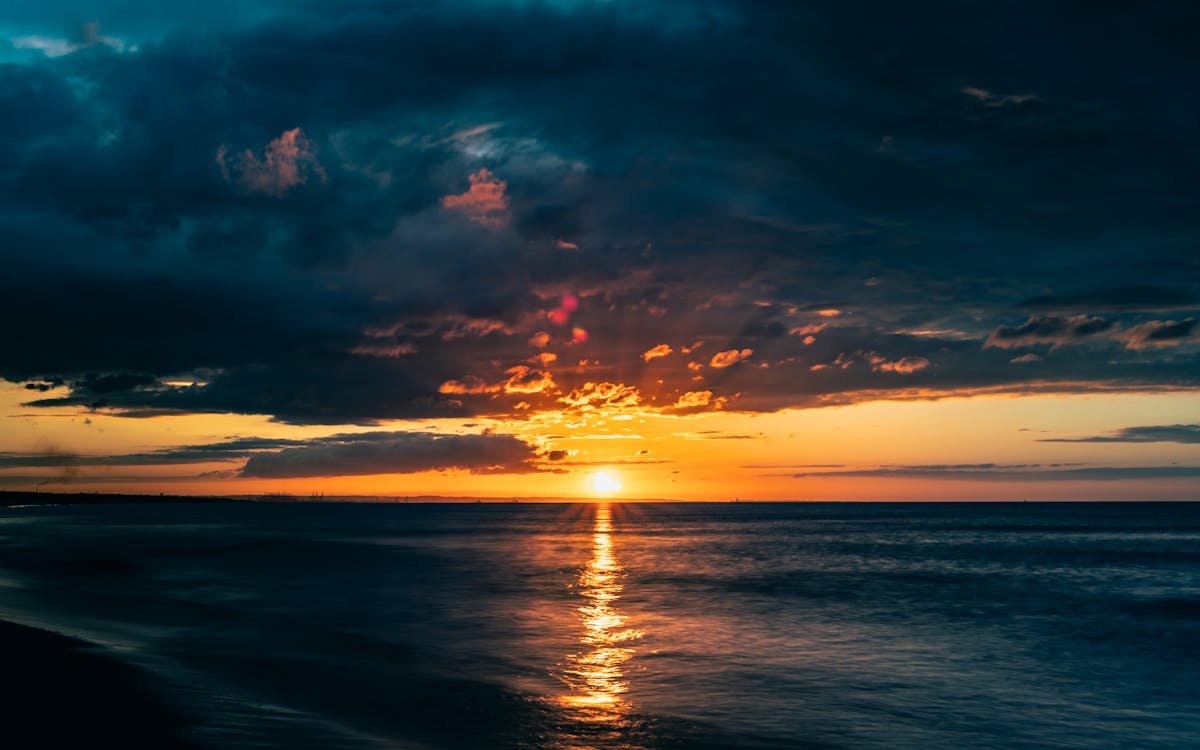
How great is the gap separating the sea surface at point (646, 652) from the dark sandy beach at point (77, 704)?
735mm

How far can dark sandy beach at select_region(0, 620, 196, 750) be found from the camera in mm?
15359

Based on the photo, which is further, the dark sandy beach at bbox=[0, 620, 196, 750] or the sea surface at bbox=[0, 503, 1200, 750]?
the sea surface at bbox=[0, 503, 1200, 750]

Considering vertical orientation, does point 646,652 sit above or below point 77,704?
below

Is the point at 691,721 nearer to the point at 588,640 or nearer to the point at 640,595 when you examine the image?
the point at 588,640

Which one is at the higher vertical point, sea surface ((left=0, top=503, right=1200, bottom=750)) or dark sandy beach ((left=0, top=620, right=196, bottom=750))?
dark sandy beach ((left=0, top=620, right=196, bottom=750))

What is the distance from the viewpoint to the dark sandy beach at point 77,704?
1536cm

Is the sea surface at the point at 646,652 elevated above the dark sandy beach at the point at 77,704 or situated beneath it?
situated beneath

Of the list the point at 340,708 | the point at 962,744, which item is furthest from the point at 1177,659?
the point at 340,708

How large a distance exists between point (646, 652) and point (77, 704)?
16.8 m

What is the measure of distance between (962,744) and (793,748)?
12.8ft

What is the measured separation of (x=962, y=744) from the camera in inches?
733

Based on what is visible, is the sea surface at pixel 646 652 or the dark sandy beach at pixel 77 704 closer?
the dark sandy beach at pixel 77 704

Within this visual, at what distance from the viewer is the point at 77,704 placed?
1797cm

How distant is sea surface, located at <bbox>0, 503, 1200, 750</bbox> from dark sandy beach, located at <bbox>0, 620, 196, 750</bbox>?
735 millimetres
